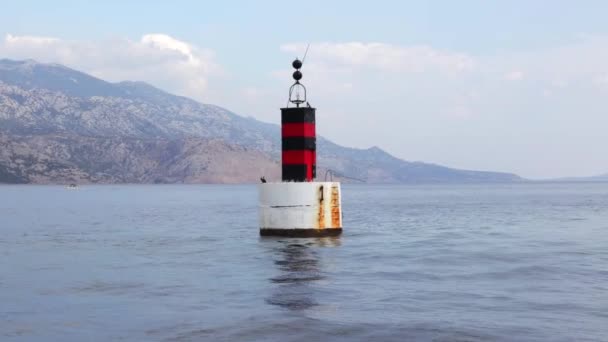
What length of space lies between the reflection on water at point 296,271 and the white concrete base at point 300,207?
53cm

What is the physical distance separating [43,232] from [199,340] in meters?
38.9

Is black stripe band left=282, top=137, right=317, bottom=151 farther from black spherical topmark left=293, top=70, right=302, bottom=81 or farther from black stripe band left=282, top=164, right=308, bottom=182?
black spherical topmark left=293, top=70, right=302, bottom=81

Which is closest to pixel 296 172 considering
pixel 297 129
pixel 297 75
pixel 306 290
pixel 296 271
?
pixel 297 129

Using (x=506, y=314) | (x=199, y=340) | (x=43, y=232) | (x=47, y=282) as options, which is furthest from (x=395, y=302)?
(x=43, y=232)

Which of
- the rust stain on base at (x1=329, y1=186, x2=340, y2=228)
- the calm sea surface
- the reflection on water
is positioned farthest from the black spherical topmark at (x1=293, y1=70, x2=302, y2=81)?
the calm sea surface

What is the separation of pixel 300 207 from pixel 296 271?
Answer: 7.73 m

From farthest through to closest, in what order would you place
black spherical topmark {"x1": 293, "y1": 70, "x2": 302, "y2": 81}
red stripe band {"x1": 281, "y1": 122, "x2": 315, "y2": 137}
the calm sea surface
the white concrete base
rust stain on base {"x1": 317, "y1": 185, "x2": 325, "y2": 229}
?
black spherical topmark {"x1": 293, "y1": 70, "x2": 302, "y2": 81}
red stripe band {"x1": 281, "y1": 122, "x2": 315, "y2": 137}
rust stain on base {"x1": 317, "y1": 185, "x2": 325, "y2": 229}
the white concrete base
the calm sea surface

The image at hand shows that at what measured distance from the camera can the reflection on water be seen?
65.1 feet

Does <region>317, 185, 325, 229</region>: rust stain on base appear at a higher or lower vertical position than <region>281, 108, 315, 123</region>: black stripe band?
lower

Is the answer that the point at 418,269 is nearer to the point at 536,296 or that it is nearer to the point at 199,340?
the point at 536,296

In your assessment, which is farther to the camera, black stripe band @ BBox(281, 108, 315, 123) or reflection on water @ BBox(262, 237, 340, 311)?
black stripe band @ BBox(281, 108, 315, 123)

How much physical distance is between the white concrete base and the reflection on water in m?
0.53

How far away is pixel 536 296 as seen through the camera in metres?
20.5

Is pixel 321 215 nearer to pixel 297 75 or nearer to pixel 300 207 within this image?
pixel 300 207
